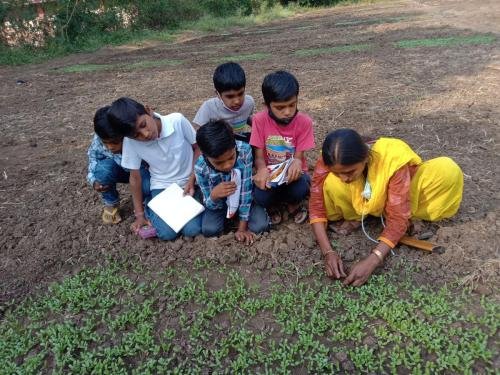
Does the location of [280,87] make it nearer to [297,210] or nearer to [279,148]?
[279,148]

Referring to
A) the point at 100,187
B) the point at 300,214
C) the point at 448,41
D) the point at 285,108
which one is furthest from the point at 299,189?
the point at 448,41

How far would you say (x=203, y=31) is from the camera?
15.4m

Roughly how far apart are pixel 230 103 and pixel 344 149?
126 centimetres

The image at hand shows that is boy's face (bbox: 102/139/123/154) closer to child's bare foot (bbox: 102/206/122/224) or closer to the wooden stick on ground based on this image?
child's bare foot (bbox: 102/206/122/224)

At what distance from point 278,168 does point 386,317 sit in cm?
129

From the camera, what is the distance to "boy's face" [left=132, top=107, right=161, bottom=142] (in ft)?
9.23

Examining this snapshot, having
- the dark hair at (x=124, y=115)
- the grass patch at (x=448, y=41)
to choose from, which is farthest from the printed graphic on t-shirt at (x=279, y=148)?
the grass patch at (x=448, y=41)

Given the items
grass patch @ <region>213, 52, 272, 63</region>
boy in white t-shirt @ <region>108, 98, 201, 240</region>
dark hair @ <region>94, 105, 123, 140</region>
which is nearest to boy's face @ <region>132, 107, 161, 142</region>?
boy in white t-shirt @ <region>108, 98, 201, 240</region>

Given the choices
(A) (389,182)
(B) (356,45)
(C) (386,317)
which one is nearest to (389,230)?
(A) (389,182)

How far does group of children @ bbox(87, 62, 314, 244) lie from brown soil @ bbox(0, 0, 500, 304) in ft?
0.58

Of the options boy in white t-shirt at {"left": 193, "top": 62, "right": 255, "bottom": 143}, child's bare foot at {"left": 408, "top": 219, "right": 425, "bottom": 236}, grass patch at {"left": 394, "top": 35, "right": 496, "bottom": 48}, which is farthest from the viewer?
grass patch at {"left": 394, "top": 35, "right": 496, "bottom": 48}

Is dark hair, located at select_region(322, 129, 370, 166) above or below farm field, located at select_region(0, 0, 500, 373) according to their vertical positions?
above

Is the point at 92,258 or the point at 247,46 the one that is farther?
the point at 247,46

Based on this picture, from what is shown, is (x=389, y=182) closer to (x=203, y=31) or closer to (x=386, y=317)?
(x=386, y=317)
